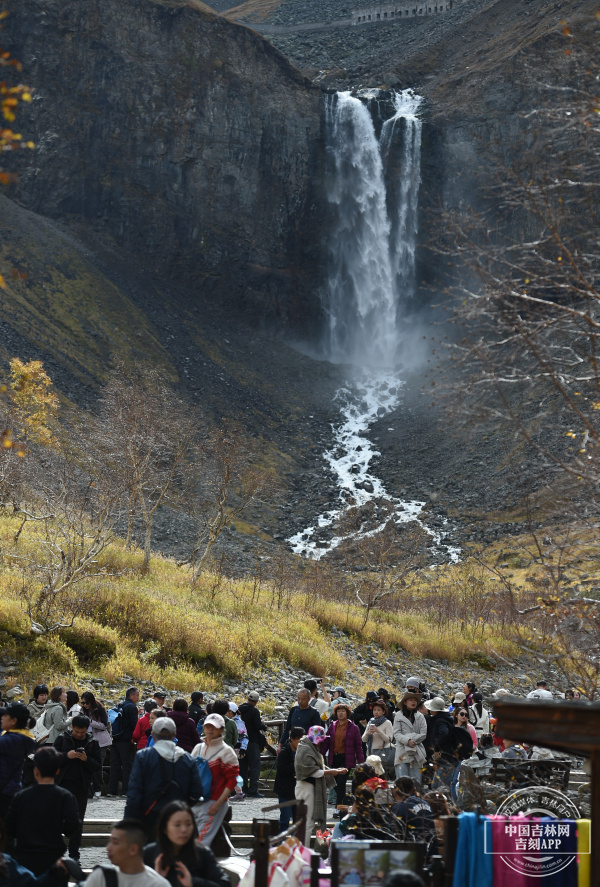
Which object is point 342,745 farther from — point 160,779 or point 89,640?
point 89,640

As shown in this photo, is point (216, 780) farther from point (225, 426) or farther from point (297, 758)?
point (225, 426)

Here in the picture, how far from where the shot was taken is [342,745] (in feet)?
43.3

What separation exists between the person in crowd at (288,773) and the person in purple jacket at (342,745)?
208cm

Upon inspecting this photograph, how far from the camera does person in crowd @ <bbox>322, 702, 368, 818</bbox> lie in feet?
42.2

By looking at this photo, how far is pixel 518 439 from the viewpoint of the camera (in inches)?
2445

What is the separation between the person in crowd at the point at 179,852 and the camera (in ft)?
19.8

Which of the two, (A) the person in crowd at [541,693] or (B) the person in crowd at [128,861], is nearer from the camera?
(B) the person in crowd at [128,861]

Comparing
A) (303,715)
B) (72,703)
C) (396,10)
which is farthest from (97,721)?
(396,10)

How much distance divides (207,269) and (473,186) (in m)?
24.7

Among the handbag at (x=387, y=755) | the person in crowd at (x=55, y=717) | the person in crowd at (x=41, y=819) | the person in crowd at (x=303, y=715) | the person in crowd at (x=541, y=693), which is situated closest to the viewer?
the person in crowd at (x=41, y=819)

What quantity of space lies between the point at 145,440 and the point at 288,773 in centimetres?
2894

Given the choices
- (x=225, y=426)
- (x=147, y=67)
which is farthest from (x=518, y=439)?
(x=147, y=67)

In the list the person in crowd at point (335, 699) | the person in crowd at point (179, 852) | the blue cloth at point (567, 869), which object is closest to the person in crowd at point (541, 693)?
the person in crowd at point (335, 699)

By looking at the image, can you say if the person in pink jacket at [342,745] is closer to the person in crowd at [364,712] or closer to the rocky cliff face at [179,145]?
the person in crowd at [364,712]
